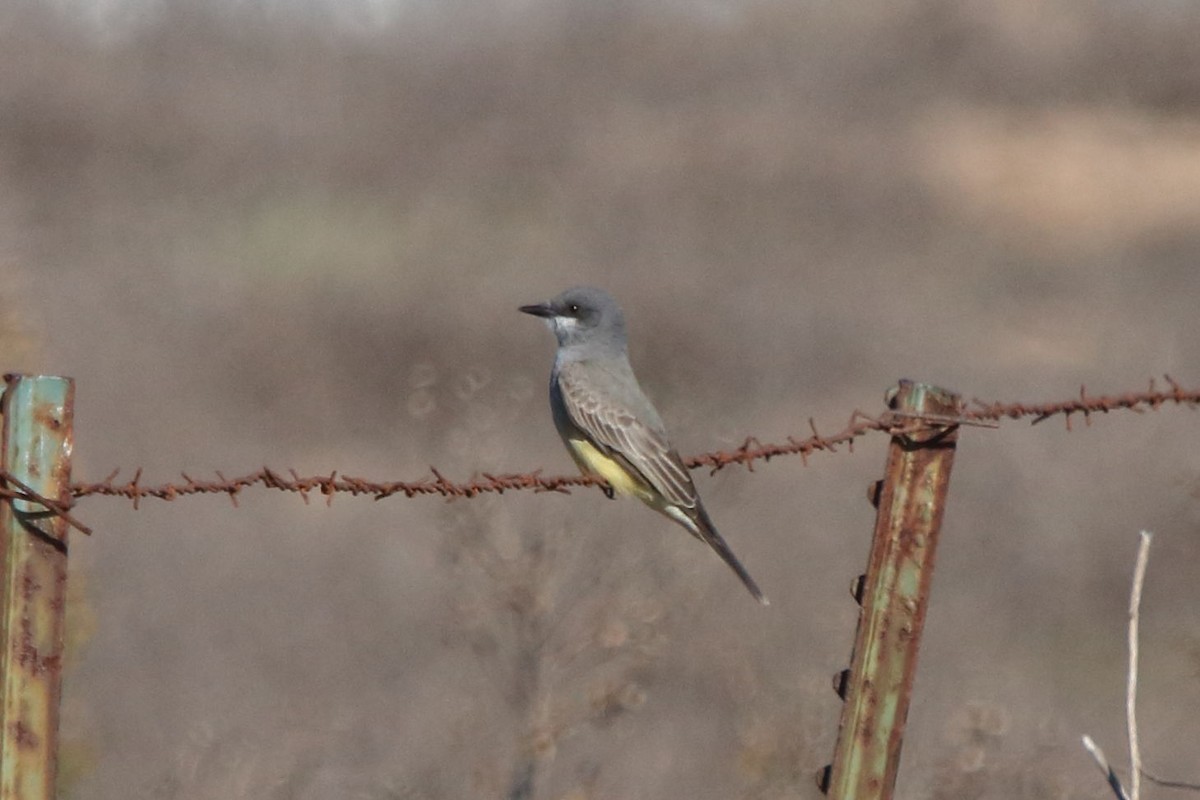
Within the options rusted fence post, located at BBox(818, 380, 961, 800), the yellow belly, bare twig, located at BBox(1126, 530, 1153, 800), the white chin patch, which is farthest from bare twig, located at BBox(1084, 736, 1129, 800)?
the white chin patch

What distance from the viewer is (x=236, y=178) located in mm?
20297

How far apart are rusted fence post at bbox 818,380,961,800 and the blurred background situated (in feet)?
9.39

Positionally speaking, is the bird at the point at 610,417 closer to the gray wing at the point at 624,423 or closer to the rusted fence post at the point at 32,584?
the gray wing at the point at 624,423

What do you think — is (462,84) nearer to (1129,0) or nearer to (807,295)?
(807,295)

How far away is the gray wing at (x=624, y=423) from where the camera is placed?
20.6 feet

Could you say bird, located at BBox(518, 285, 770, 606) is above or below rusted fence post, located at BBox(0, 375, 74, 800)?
above

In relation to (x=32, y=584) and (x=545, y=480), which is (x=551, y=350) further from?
(x=32, y=584)

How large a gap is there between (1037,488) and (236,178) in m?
10.6

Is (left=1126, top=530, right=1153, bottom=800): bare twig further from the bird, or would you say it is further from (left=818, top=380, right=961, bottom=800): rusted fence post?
the bird

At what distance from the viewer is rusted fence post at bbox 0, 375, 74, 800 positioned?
329 cm

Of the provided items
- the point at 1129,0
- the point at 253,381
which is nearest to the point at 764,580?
the point at 253,381

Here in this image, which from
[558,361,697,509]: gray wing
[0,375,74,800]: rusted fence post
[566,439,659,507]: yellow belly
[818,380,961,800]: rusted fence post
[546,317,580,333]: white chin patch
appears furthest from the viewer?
[546,317,580,333]: white chin patch

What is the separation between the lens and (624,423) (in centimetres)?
652

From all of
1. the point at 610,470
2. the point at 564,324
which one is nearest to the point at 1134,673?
the point at 610,470
